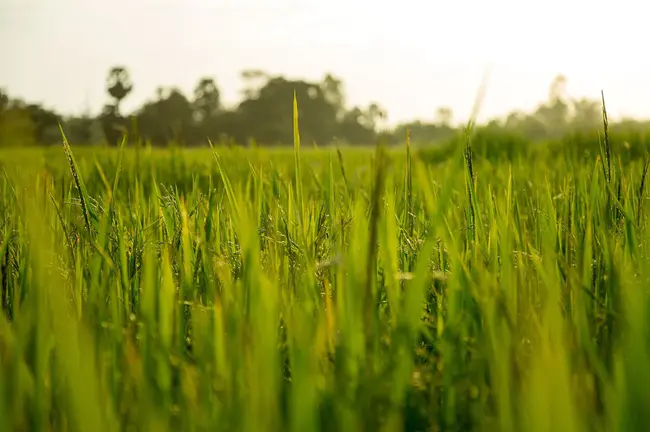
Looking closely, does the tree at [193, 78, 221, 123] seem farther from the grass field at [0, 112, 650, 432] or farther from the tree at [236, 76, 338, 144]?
the grass field at [0, 112, 650, 432]

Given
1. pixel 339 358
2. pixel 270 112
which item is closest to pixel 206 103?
pixel 270 112

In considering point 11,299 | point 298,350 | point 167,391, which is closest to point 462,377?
point 298,350

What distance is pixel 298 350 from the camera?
0.50 metres

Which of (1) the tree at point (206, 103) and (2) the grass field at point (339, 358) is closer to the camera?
(2) the grass field at point (339, 358)

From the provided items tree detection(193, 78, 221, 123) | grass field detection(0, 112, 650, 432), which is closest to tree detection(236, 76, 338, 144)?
tree detection(193, 78, 221, 123)

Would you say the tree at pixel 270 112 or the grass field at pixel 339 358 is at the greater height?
the tree at pixel 270 112

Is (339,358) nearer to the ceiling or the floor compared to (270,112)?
nearer to the floor

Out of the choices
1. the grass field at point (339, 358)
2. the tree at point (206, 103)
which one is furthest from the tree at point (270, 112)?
the grass field at point (339, 358)

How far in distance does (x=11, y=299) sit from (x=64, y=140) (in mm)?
273

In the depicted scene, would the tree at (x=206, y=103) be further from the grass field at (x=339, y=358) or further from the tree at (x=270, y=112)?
the grass field at (x=339, y=358)

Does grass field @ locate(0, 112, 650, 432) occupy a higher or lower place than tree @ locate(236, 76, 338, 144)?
lower

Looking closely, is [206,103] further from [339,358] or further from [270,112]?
[339,358]

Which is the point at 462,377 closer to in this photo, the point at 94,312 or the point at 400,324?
the point at 400,324

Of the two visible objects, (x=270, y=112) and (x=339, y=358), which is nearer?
(x=339, y=358)
